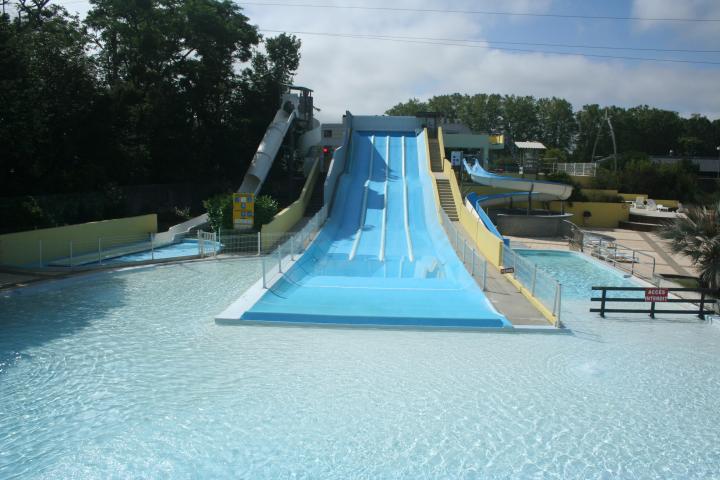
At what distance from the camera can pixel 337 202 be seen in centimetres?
2347

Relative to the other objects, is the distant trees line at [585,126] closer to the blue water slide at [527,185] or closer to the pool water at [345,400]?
the blue water slide at [527,185]

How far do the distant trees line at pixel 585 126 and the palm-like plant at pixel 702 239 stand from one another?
219ft

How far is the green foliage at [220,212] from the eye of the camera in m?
18.9

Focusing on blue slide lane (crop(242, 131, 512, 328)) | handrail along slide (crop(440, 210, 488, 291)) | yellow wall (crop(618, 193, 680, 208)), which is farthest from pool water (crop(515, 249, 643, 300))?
yellow wall (crop(618, 193, 680, 208))

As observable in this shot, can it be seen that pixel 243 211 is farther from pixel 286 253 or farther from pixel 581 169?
pixel 581 169

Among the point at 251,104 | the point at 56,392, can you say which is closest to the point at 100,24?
the point at 251,104

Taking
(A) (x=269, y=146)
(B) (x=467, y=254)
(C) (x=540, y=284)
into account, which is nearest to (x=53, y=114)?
(A) (x=269, y=146)

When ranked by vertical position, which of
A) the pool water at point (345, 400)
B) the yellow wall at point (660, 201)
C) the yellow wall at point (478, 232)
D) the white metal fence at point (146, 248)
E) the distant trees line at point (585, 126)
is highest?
the distant trees line at point (585, 126)

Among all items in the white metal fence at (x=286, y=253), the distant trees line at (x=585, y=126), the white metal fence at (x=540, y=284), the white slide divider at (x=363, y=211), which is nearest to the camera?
the white metal fence at (x=540, y=284)

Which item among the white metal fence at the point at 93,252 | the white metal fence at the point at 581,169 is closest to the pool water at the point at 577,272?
the white metal fence at the point at 93,252

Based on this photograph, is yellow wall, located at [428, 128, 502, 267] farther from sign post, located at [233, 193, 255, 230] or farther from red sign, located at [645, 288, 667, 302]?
sign post, located at [233, 193, 255, 230]

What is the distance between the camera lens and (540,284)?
11961 mm

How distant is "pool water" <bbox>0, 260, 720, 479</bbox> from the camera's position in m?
5.92

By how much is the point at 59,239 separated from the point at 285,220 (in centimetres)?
743
